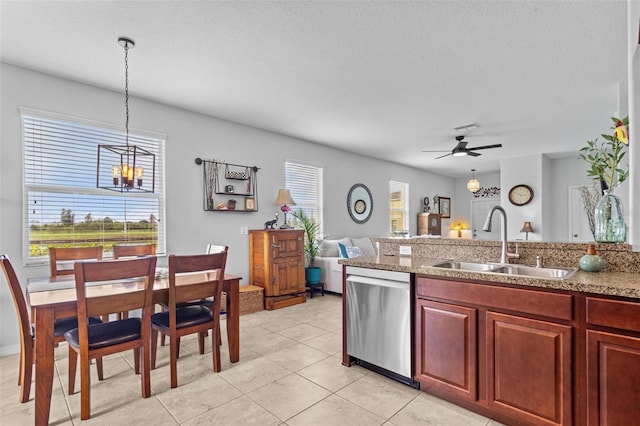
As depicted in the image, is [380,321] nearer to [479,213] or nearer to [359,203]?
[359,203]

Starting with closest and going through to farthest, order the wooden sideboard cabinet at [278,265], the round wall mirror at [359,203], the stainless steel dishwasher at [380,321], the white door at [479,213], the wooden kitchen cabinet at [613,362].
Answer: the wooden kitchen cabinet at [613,362], the stainless steel dishwasher at [380,321], the wooden sideboard cabinet at [278,265], the round wall mirror at [359,203], the white door at [479,213]

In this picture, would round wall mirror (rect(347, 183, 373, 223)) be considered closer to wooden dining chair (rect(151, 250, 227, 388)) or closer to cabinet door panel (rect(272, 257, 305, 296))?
cabinet door panel (rect(272, 257, 305, 296))

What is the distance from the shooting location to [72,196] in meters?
3.34

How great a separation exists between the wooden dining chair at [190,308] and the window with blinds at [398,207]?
5.61 metres

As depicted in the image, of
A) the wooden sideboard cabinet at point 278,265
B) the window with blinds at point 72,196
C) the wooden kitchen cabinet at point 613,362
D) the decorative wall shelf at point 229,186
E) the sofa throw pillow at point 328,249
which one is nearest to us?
the wooden kitchen cabinet at point 613,362

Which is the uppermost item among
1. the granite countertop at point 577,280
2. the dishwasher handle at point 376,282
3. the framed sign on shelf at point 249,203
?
the framed sign on shelf at point 249,203

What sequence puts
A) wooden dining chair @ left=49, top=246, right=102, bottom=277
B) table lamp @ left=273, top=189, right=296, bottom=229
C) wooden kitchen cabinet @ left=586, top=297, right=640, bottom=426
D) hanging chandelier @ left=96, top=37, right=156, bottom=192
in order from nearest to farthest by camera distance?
1. wooden kitchen cabinet @ left=586, top=297, right=640, bottom=426
2. hanging chandelier @ left=96, top=37, right=156, bottom=192
3. wooden dining chair @ left=49, top=246, right=102, bottom=277
4. table lamp @ left=273, top=189, right=296, bottom=229

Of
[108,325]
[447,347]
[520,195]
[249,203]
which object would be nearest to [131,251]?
[108,325]

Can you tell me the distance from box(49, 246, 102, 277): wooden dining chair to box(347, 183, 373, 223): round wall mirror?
4428 mm

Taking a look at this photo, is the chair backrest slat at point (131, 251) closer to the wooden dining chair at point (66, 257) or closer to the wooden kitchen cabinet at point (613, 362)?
the wooden dining chair at point (66, 257)

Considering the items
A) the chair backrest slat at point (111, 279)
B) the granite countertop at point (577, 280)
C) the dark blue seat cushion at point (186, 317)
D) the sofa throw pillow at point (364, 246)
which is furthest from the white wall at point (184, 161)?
the granite countertop at point (577, 280)

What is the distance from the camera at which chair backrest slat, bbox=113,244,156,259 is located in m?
3.13

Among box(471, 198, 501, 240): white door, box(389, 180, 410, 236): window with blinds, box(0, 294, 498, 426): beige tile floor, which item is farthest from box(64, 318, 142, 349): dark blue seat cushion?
box(471, 198, 501, 240): white door

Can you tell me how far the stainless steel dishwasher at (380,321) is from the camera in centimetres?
230
